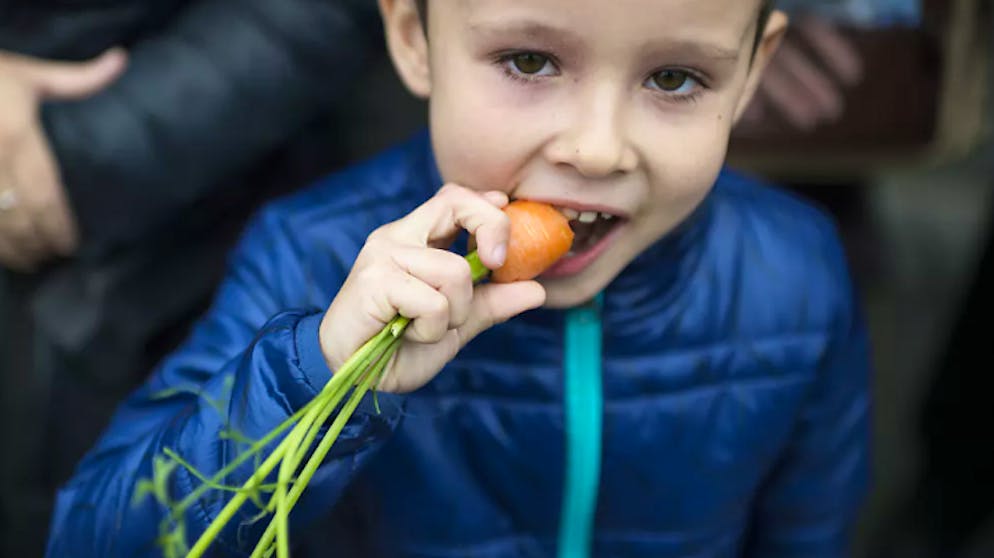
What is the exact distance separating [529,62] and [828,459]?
0.77 meters

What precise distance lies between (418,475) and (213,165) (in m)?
0.69

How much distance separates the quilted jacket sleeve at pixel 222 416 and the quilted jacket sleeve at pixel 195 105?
1.28ft

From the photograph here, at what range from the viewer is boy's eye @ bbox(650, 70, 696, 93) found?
1.20 meters

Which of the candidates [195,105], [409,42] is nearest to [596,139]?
[409,42]

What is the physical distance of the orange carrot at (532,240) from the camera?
1187 millimetres

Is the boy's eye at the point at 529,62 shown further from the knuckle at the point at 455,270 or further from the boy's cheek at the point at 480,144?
the knuckle at the point at 455,270

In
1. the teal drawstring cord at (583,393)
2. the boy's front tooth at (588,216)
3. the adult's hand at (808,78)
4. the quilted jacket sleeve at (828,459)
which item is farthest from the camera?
the adult's hand at (808,78)

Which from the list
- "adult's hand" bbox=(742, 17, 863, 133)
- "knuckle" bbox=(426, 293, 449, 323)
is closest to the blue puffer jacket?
"knuckle" bbox=(426, 293, 449, 323)

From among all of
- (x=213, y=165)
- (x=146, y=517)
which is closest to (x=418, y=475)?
(x=146, y=517)

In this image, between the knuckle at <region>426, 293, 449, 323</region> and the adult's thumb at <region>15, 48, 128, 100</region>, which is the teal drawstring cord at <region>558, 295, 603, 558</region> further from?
the adult's thumb at <region>15, 48, 128, 100</region>

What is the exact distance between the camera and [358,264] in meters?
1.15

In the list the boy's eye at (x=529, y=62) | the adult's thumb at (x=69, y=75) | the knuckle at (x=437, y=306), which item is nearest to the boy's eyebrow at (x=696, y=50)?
the boy's eye at (x=529, y=62)

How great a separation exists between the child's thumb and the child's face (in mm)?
95

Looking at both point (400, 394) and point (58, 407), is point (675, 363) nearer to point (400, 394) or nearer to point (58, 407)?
point (400, 394)
